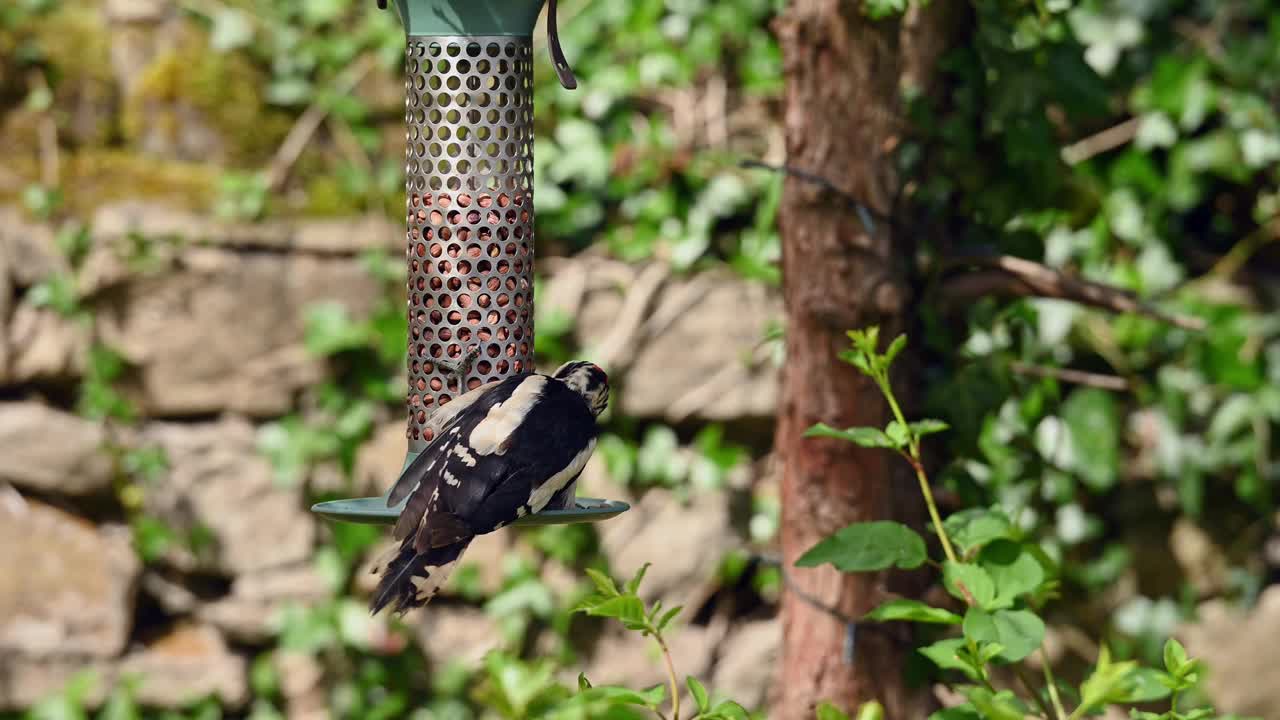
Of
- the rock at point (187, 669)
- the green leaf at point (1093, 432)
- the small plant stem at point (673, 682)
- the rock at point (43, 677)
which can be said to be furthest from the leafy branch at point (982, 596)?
the rock at point (43, 677)

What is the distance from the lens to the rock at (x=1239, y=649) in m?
4.40

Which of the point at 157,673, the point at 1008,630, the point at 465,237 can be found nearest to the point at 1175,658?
the point at 1008,630

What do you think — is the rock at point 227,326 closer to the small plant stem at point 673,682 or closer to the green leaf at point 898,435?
the green leaf at point 898,435

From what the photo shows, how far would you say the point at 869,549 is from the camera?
1.87m

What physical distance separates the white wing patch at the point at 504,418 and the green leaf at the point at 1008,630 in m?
0.57

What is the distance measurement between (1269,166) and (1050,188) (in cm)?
180

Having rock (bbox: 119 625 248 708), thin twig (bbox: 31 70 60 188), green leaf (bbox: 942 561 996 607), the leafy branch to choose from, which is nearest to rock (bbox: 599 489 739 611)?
rock (bbox: 119 625 248 708)

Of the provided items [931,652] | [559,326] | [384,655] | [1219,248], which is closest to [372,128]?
[559,326]

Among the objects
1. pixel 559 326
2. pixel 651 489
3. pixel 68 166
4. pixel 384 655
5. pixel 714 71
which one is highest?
pixel 714 71

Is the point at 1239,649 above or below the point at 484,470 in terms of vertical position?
below

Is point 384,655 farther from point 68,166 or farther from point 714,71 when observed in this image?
point 714,71

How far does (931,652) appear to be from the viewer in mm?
1703

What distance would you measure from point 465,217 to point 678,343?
6.41 feet

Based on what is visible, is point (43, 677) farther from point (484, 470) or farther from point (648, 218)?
point (484, 470)
